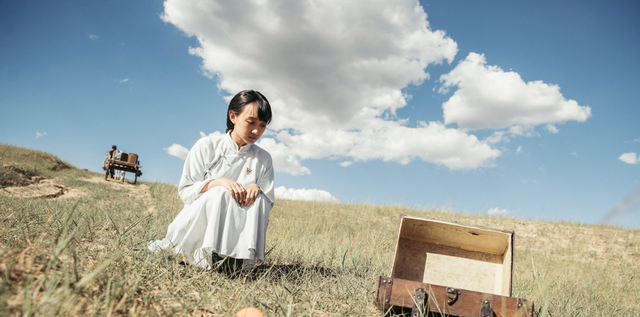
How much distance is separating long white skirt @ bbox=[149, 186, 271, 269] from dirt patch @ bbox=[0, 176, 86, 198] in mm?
12242

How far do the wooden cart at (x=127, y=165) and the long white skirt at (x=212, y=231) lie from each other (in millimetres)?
20681

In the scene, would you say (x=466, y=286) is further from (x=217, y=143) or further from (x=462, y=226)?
(x=217, y=143)

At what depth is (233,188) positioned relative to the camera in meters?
2.61

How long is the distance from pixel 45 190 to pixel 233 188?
14.5 meters

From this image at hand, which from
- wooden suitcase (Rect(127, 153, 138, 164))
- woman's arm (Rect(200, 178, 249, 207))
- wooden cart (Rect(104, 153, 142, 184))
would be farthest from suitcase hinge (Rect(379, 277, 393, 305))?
wooden suitcase (Rect(127, 153, 138, 164))

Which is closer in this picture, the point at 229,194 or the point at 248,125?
the point at 229,194

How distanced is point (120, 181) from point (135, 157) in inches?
72.9

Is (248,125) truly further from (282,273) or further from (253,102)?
(282,273)

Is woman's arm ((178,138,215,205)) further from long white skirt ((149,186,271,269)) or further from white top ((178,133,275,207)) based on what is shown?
long white skirt ((149,186,271,269))

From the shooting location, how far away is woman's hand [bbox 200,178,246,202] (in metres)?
2.61

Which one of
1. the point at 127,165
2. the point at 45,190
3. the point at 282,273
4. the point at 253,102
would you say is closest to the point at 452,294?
the point at 282,273

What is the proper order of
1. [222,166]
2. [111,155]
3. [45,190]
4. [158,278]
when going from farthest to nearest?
[111,155] < [45,190] < [222,166] < [158,278]

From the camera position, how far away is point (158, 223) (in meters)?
4.27

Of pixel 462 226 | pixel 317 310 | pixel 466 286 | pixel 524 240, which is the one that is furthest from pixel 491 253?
pixel 524 240
